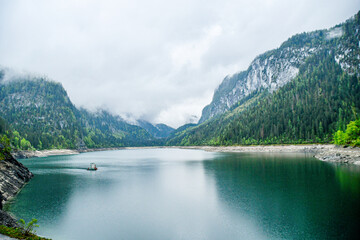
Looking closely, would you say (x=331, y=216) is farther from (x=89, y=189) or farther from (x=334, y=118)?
(x=334, y=118)

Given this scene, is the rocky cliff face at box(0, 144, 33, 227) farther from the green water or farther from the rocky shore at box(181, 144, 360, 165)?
the rocky shore at box(181, 144, 360, 165)

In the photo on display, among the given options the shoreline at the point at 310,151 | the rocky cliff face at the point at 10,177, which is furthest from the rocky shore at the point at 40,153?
the rocky cliff face at the point at 10,177

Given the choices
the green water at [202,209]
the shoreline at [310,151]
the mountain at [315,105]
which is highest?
the mountain at [315,105]

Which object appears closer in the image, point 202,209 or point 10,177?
point 202,209

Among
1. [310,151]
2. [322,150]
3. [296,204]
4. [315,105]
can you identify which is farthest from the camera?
[315,105]

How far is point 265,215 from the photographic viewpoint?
21422 millimetres

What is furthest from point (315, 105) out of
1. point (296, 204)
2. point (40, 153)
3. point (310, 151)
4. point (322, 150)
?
point (40, 153)

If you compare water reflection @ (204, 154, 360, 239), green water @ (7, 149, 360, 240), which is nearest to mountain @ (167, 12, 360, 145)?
water reflection @ (204, 154, 360, 239)

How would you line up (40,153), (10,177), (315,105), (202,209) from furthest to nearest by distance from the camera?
(315,105), (40,153), (10,177), (202,209)

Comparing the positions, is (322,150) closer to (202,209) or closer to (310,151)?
(310,151)

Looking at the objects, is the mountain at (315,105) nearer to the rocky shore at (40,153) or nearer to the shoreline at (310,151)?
the shoreline at (310,151)

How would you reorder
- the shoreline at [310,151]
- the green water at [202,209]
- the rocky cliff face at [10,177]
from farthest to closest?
the shoreline at [310,151] → the rocky cliff face at [10,177] → the green water at [202,209]

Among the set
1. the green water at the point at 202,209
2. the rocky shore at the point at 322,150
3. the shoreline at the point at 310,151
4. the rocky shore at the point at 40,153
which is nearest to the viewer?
the green water at the point at 202,209

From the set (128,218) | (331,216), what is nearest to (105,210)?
(128,218)
